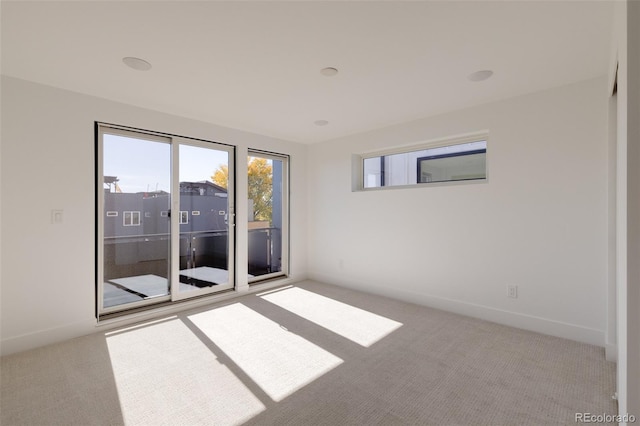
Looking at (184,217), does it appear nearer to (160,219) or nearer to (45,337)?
(160,219)

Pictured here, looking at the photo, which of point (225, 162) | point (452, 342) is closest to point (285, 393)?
point (452, 342)

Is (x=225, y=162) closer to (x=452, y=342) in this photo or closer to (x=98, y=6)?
(x=98, y=6)

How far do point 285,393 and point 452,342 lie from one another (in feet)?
5.32

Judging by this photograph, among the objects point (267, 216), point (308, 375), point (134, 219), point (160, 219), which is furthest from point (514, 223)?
point (134, 219)

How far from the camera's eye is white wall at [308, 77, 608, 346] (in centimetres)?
270

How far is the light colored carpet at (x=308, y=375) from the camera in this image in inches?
71.0

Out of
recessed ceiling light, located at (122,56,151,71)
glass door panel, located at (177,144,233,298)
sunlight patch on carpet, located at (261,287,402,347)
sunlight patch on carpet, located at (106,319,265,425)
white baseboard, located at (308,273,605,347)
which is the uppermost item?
recessed ceiling light, located at (122,56,151,71)

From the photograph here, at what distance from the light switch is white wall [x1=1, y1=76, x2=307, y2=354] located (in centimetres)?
3

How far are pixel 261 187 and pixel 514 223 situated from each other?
333 cm

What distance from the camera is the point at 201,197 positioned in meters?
3.93

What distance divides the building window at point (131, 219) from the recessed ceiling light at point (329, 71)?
2.58 meters

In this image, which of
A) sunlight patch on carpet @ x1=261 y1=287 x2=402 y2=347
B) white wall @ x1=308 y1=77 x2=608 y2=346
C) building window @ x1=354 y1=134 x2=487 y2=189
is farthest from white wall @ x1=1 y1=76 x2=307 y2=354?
white wall @ x1=308 y1=77 x2=608 y2=346

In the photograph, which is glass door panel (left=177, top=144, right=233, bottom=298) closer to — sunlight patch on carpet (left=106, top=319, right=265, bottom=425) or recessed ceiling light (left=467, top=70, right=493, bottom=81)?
sunlight patch on carpet (left=106, top=319, right=265, bottom=425)

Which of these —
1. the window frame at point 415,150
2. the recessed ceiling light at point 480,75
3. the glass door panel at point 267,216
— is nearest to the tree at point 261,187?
the glass door panel at point 267,216
